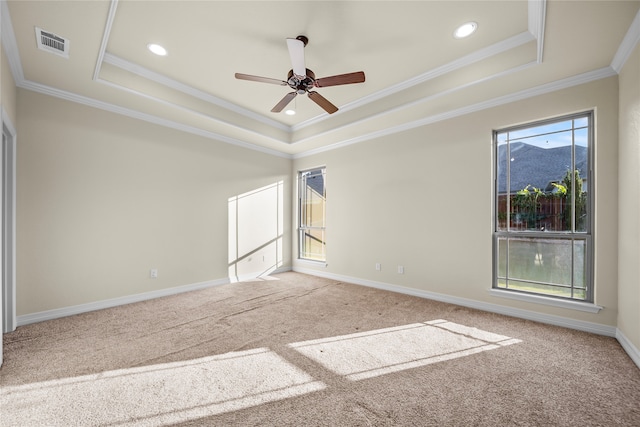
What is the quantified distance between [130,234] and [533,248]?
5204mm

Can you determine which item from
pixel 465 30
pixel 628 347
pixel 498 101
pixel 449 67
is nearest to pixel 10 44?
pixel 465 30

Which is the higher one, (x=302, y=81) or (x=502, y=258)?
(x=302, y=81)

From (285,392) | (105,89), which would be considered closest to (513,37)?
(285,392)

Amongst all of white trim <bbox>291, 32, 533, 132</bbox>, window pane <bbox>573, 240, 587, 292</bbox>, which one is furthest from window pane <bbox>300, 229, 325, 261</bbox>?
window pane <bbox>573, 240, 587, 292</bbox>

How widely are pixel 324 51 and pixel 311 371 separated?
313cm

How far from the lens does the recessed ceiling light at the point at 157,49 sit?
2.87 meters

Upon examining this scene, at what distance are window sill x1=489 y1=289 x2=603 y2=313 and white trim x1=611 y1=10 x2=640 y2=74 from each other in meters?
2.34

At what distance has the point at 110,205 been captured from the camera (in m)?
3.57

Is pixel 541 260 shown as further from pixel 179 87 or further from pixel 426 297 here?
pixel 179 87

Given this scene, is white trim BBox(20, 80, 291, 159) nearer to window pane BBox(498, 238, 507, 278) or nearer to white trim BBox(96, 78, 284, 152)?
white trim BBox(96, 78, 284, 152)

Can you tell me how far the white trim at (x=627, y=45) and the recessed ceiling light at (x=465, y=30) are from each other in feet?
3.63

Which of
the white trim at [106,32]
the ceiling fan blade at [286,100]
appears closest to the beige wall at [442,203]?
the ceiling fan blade at [286,100]

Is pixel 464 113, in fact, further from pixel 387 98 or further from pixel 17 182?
pixel 17 182

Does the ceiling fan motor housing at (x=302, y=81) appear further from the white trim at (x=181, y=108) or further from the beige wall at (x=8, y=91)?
the beige wall at (x=8, y=91)
